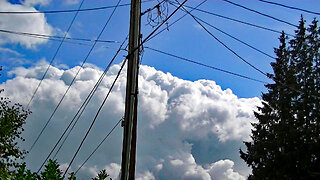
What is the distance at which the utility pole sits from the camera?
9984mm

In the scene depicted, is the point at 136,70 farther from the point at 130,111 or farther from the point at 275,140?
the point at 275,140

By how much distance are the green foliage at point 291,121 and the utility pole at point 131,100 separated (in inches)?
1042

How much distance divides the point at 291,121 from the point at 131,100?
1268 inches

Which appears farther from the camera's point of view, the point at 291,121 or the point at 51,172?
the point at 291,121

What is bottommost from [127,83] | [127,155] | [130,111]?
[127,155]

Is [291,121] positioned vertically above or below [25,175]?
above

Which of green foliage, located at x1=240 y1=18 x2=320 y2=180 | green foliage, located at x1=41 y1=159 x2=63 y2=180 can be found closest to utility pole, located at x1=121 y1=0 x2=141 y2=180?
green foliage, located at x1=41 y1=159 x2=63 y2=180

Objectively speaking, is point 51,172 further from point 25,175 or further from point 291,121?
point 291,121

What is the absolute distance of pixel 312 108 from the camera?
132 ft

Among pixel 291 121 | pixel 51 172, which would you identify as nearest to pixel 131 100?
pixel 51 172

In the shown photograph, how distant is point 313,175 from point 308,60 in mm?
13161

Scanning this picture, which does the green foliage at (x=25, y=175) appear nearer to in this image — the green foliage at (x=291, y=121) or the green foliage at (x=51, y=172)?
the green foliage at (x=51, y=172)

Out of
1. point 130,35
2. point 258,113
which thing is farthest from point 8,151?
point 258,113

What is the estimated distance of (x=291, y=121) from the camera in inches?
1563
